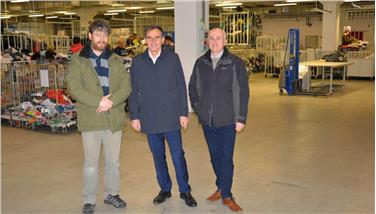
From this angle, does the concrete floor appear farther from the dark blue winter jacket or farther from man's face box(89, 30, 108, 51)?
man's face box(89, 30, 108, 51)

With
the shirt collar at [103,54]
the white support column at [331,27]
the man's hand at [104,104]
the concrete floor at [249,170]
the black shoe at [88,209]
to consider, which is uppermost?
the white support column at [331,27]

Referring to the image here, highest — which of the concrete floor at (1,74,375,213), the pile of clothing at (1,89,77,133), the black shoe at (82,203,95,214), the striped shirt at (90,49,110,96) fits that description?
the striped shirt at (90,49,110,96)

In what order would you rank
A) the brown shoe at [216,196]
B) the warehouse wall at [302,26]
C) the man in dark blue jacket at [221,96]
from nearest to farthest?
the man in dark blue jacket at [221,96]
the brown shoe at [216,196]
the warehouse wall at [302,26]

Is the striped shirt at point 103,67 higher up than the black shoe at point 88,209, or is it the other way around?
the striped shirt at point 103,67

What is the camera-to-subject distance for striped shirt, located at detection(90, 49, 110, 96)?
335cm

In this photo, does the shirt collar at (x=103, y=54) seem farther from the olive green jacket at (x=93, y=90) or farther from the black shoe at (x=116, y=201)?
the black shoe at (x=116, y=201)

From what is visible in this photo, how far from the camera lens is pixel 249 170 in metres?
4.71

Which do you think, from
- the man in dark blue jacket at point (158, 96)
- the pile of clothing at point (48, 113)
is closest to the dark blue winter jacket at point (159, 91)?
the man in dark blue jacket at point (158, 96)

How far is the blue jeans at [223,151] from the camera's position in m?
3.46

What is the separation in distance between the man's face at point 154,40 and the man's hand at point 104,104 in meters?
0.53

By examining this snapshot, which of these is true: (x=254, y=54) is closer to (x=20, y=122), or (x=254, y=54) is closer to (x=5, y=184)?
(x=20, y=122)

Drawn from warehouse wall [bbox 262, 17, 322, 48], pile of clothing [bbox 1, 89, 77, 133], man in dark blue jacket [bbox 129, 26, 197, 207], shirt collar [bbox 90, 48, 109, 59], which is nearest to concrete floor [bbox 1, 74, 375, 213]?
pile of clothing [bbox 1, 89, 77, 133]

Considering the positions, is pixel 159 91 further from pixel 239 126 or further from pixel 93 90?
pixel 239 126

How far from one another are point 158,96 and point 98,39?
644 millimetres
